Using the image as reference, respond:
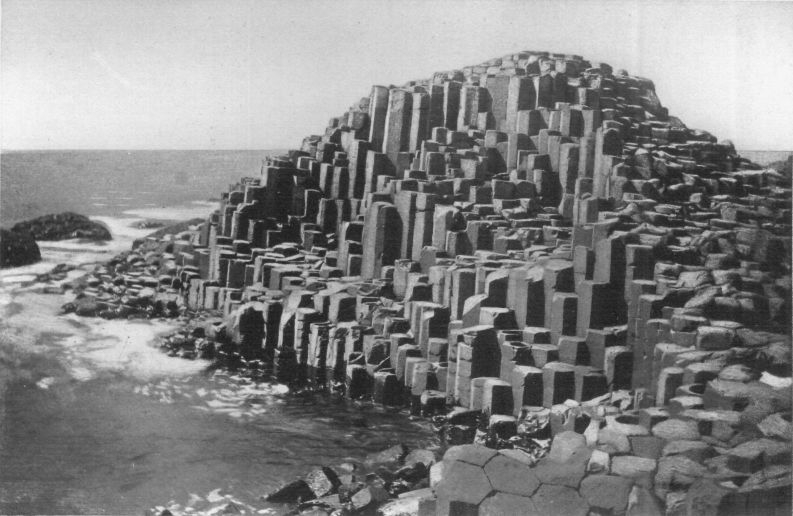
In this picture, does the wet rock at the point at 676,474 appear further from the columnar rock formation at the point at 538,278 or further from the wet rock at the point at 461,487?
the wet rock at the point at 461,487

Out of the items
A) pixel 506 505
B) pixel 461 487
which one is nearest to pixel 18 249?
pixel 461 487

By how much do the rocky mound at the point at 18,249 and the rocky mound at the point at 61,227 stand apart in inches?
3.7

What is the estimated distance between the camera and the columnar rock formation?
667 cm

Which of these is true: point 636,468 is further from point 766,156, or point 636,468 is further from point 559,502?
point 766,156

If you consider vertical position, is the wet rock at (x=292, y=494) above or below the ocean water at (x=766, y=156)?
below

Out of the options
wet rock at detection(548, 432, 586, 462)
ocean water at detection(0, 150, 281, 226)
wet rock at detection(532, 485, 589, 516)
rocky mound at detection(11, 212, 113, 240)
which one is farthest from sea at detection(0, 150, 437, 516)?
wet rock at detection(532, 485, 589, 516)

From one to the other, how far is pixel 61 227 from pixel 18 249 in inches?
55.6

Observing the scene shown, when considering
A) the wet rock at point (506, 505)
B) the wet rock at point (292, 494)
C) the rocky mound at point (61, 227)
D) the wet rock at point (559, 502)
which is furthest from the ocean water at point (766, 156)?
the rocky mound at point (61, 227)

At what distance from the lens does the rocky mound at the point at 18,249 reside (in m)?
11.1

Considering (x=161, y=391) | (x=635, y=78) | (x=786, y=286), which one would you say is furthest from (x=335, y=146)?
(x=786, y=286)

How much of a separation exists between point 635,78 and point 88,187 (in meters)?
8.92

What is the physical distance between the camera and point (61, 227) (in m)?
12.9

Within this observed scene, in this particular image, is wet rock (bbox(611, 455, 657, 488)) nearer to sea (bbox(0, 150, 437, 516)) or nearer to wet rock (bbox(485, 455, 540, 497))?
wet rock (bbox(485, 455, 540, 497))

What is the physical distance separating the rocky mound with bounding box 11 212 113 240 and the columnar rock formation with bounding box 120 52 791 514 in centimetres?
180
